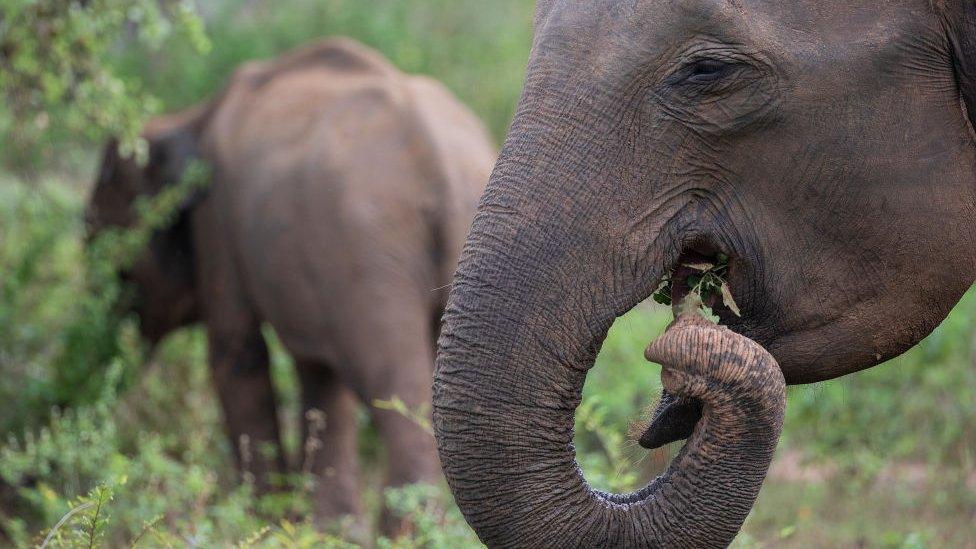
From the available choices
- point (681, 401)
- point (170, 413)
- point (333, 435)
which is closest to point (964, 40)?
point (681, 401)

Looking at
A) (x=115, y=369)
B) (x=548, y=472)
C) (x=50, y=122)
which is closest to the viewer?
(x=548, y=472)

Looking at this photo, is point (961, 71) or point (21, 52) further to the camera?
point (21, 52)

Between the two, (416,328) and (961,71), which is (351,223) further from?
(961,71)

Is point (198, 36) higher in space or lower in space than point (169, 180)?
higher

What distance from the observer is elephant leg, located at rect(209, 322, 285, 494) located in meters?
7.41

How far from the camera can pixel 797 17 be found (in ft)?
8.53

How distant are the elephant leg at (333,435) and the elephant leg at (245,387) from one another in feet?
0.73

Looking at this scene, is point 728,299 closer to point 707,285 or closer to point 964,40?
point 707,285

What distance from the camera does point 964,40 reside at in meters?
2.63

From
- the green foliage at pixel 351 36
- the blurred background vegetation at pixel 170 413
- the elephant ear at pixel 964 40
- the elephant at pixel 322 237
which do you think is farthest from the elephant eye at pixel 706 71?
the green foliage at pixel 351 36

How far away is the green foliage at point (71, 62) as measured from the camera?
17.7 ft

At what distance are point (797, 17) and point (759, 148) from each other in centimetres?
26

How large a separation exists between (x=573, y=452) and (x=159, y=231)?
18.8ft

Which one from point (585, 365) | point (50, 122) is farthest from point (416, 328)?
point (585, 365)
